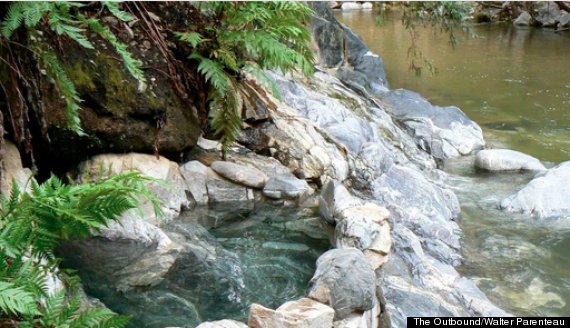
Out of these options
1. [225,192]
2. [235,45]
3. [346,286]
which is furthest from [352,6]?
[346,286]

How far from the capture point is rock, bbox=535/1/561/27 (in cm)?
1855

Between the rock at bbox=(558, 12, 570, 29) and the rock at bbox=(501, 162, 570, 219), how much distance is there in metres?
13.2

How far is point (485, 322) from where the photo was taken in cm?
414

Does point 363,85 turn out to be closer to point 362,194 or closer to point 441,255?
point 362,194

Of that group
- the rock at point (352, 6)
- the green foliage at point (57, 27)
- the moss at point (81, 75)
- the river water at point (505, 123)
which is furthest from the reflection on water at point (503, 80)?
the rock at point (352, 6)

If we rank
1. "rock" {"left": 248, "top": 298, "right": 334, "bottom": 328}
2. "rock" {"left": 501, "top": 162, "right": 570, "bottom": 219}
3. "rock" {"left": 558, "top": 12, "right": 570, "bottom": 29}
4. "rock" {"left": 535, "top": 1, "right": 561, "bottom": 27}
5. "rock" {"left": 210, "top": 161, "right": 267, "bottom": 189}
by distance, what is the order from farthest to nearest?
"rock" {"left": 535, "top": 1, "right": 561, "bottom": 27} < "rock" {"left": 558, "top": 12, "right": 570, "bottom": 29} < "rock" {"left": 501, "top": 162, "right": 570, "bottom": 219} < "rock" {"left": 210, "top": 161, "right": 267, "bottom": 189} < "rock" {"left": 248, "top": 298, "right": 334, "bottom": 328}

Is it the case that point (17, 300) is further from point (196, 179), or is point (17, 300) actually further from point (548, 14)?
point (548, 14)

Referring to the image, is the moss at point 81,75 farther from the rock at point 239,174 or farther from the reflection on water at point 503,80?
the reflection on water at point 503,80

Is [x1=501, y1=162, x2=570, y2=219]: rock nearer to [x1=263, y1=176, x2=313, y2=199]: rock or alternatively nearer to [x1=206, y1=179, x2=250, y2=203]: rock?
[x1=263, y1=176, x2=313, y2=199]: rock

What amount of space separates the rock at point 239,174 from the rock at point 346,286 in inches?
62.2

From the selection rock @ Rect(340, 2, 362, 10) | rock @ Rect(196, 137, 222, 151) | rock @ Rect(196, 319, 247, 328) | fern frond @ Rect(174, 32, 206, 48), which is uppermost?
fern frond @ Rect(174, 32, 206, 48)

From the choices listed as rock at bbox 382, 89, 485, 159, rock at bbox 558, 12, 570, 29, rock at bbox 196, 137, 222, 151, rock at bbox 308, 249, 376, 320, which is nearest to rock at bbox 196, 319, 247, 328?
rock at bbox 308, 249, 376, 320

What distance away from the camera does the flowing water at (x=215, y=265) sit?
3.46 m

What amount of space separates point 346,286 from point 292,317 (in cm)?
48
